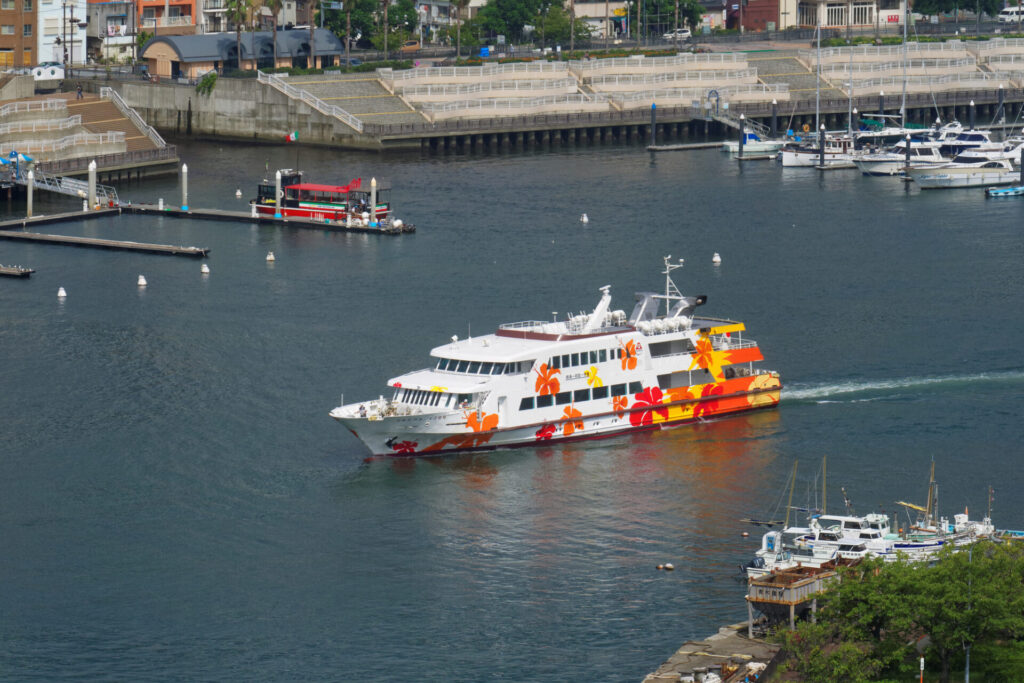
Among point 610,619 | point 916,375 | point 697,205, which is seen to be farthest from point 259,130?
point 610,619

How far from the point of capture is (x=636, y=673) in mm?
53438

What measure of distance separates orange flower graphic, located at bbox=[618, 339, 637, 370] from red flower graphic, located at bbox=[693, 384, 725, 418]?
12.3ft

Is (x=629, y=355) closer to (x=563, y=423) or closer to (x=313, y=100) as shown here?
(x=563, y=423)

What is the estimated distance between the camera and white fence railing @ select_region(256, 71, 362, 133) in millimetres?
167625

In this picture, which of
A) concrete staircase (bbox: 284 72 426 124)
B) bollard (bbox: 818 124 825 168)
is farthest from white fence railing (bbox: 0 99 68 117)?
bollard (bbox: 818 124 825 168)

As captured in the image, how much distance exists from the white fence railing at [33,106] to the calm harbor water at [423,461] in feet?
91.2

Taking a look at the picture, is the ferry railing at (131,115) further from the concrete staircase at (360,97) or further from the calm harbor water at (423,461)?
the calm harbor water at (423,461)

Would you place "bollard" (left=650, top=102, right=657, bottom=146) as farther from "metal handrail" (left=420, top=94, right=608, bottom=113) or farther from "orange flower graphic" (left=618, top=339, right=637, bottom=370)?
"orange flower graphic" (left=618, top=339, right=637, bottom=370)

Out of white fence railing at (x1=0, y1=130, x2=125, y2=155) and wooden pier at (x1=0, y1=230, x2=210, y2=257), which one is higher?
white fence railing at (x1=0, y1=130, x2=125, y2=155)

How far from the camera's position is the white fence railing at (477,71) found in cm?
17812

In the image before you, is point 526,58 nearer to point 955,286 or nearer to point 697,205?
point 697,205

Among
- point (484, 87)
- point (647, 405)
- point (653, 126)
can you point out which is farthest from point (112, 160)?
point (647, 405)

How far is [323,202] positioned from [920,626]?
8649cm

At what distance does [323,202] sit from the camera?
130m
